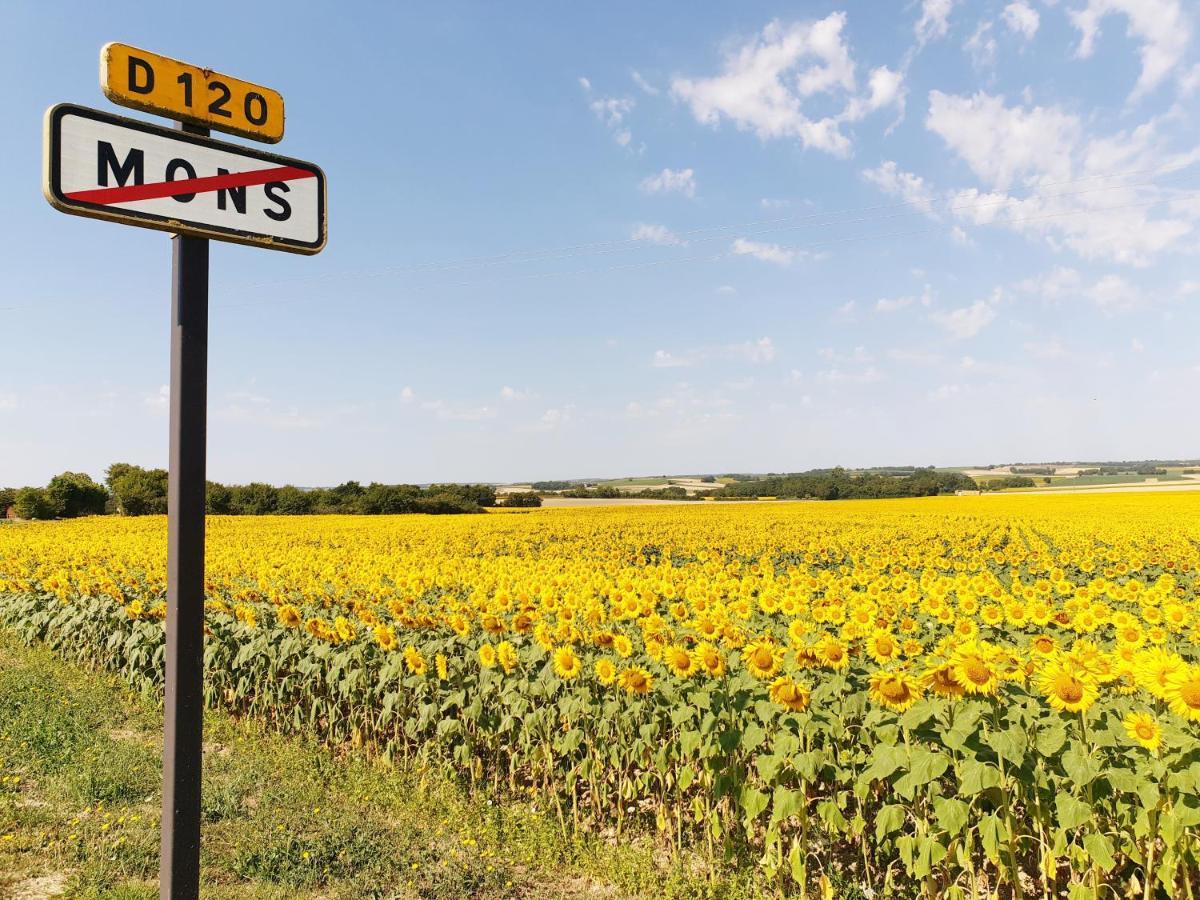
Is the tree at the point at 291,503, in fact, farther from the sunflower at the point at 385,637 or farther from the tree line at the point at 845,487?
the sunflower at the point at 385,637

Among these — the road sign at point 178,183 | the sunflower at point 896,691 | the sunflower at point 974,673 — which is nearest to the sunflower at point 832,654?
the sunflower at point 896,691

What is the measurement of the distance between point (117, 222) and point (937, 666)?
12.1 ft

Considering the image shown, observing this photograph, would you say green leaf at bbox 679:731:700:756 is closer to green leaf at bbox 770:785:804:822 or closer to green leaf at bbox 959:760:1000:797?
green leaf at bbox 770:785:804:822

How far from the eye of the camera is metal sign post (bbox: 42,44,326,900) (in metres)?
2.46

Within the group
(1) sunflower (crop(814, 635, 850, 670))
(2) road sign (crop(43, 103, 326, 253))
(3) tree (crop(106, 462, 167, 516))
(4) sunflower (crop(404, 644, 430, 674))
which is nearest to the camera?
(2) road sign (crop(43, 103, 326, 253))

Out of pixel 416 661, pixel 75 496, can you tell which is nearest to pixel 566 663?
pixel 416 661

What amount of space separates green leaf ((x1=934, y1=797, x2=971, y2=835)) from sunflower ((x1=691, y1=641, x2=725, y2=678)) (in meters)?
1.21

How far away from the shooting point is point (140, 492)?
45.1 meters

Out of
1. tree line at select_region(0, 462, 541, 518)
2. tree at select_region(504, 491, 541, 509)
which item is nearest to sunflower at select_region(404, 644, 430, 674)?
tree line at select_region(0, 462, 541, 518)

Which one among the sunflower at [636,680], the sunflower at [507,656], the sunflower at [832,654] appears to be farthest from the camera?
the sunflower at [507,656]

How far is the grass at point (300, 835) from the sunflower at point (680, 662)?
1.08m

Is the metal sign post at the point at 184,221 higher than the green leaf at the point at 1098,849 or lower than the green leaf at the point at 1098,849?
higher

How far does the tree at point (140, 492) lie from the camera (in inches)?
1753

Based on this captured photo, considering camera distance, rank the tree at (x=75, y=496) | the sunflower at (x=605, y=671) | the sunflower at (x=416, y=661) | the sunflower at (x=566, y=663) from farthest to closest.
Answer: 1. the tree at (x=75, y=496)
2. the sunflower at (x=416, y=661)
3. the sunflower at (x=566, y=663)
4. the sunflower at (x=605, y=671)
